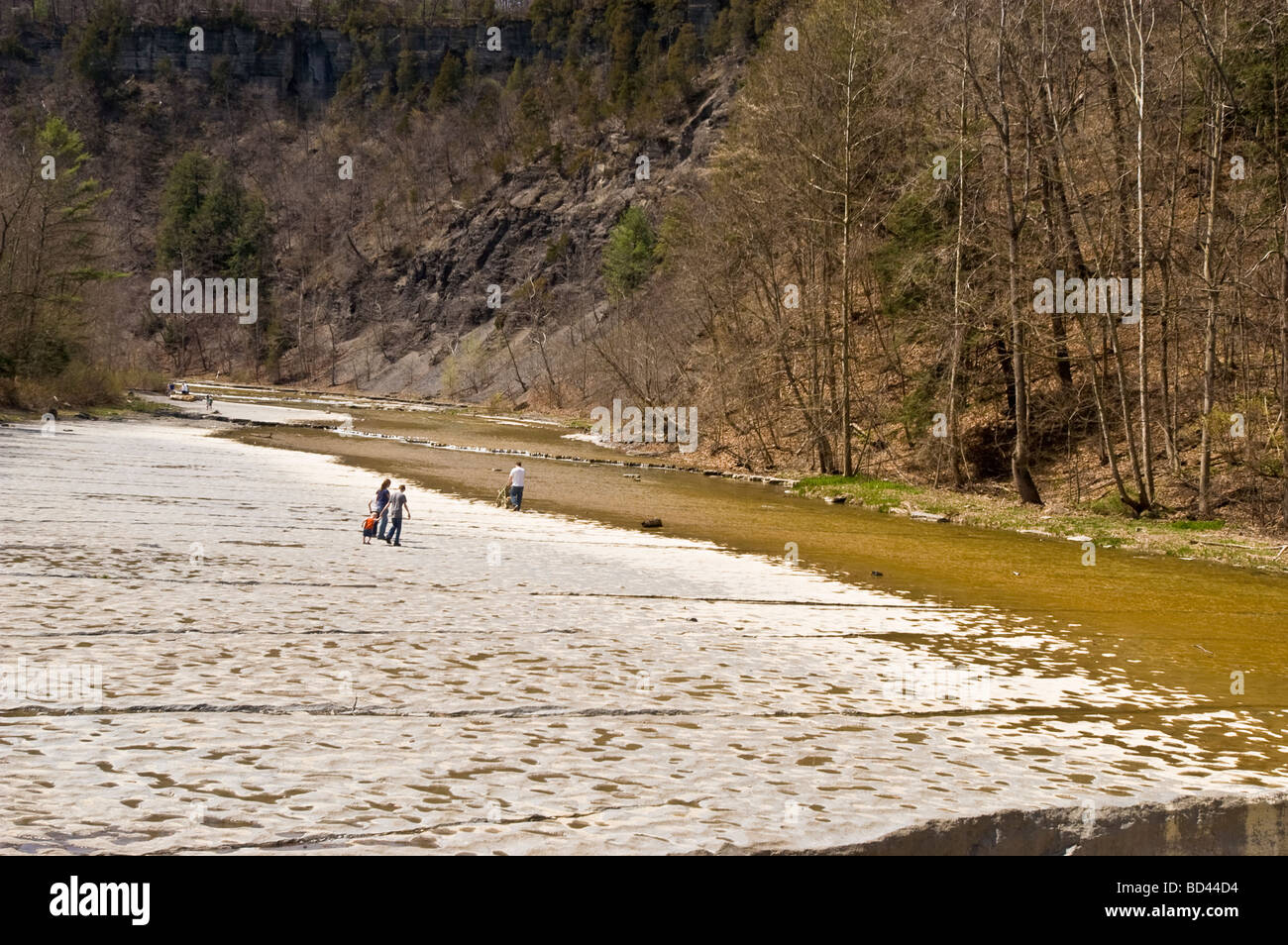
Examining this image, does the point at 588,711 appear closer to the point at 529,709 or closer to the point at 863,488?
the point at 529,709

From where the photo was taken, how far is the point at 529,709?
30.3 feet

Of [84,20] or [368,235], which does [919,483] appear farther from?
[84,20]

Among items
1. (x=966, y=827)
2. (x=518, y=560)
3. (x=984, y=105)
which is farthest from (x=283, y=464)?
(x=966, y=827)

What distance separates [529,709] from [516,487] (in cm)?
1721

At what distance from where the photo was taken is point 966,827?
22.9 feet

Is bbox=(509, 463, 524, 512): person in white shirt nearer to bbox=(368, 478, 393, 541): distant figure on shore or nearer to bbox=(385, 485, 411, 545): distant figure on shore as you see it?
bbox=(368, 478, 393, 541): distant figure on shore

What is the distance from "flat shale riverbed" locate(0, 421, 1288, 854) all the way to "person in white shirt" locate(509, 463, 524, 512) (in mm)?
8285

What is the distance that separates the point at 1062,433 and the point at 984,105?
504 inches

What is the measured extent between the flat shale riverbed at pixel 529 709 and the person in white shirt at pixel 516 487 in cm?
829

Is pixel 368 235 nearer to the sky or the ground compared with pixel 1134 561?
nearer to the sky

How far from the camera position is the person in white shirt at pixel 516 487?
26109 millimetres

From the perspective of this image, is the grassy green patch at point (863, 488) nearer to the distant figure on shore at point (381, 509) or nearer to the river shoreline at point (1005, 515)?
the river shoreline at point (1005, 515)

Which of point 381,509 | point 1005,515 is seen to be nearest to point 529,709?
point 381,509

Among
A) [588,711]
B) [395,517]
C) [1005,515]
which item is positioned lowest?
[588,711]
